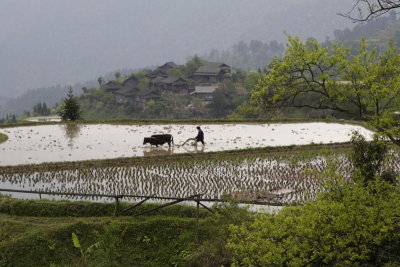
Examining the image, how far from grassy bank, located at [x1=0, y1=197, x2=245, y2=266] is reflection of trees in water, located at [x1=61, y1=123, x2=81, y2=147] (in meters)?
9.81

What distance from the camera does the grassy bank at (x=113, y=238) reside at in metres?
8.82

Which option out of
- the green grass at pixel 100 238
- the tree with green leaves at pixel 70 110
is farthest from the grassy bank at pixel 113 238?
the tree with green leaves at pixel 70 110

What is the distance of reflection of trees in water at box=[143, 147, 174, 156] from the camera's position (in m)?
17.5

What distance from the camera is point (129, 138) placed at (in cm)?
2095

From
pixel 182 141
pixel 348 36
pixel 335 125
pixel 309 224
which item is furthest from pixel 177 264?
pixel 348 36

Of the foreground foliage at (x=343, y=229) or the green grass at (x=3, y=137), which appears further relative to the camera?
the green grass at (x=3, y=137)

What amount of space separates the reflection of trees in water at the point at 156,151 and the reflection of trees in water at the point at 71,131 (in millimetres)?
3857

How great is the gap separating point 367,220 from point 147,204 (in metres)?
6.86

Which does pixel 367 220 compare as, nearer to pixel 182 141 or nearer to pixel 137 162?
pixel 137 162

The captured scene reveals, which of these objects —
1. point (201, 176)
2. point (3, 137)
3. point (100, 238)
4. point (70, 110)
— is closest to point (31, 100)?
point (70, 110)

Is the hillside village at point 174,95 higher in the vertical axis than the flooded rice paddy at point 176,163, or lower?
higher

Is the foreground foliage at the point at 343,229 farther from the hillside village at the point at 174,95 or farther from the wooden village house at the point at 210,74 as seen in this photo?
the wooden village house at the point at 210,74

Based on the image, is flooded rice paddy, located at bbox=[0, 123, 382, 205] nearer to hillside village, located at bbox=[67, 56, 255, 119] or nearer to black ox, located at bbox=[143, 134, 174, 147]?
black ox, located at bbox=[143, 134, 174, 147]

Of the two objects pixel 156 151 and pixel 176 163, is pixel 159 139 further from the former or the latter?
pixel 176 163
